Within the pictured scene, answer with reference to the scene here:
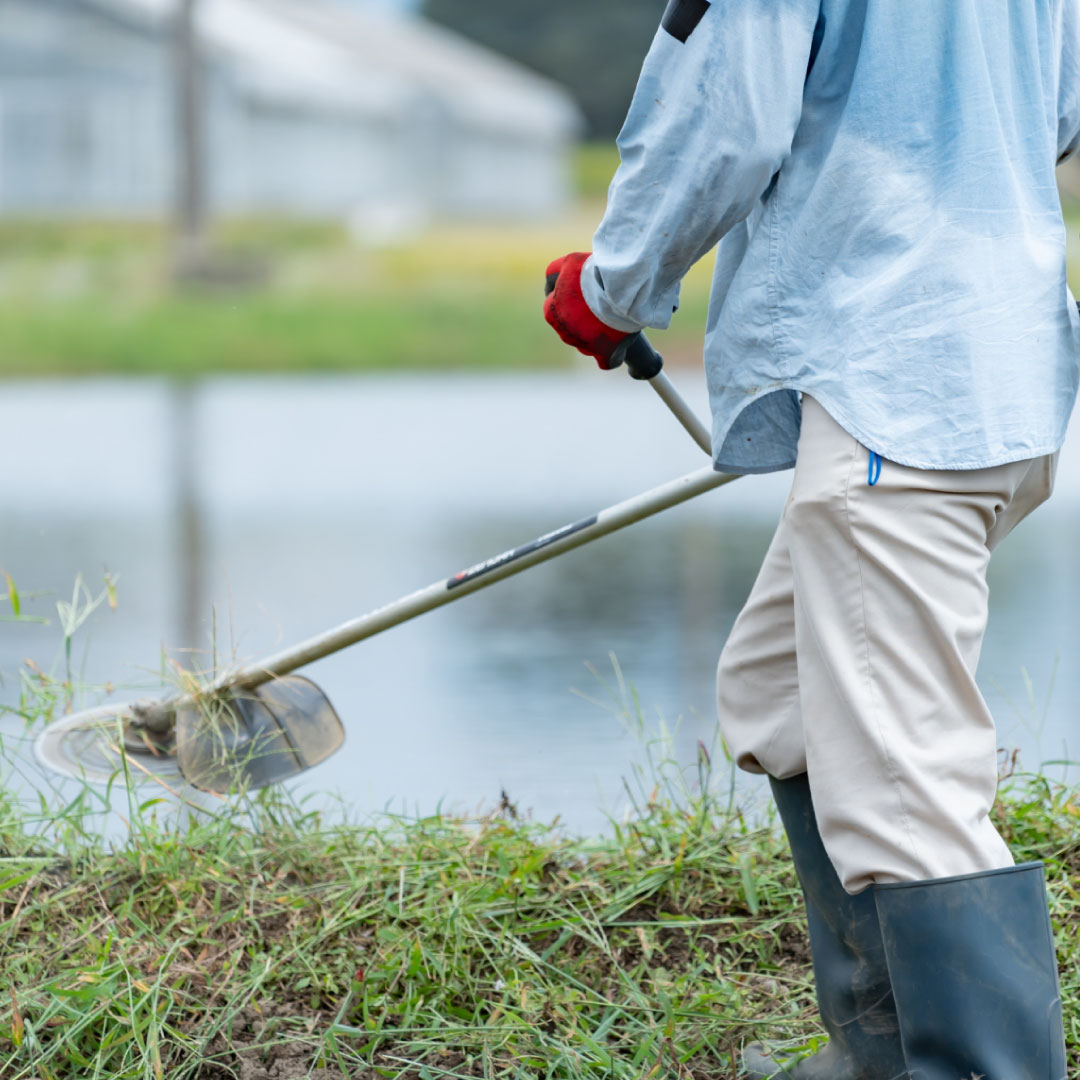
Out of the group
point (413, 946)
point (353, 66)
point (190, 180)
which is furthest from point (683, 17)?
point (353, 66)

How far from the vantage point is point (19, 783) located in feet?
9.47

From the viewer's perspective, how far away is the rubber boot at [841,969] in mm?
1990

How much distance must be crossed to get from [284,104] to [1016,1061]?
25.3 meters

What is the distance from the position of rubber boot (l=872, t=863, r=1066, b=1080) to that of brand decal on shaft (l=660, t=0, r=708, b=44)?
0.90 m

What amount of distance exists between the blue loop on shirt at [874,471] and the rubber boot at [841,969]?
1.50 ft

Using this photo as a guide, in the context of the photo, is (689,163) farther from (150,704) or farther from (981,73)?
(150,704)

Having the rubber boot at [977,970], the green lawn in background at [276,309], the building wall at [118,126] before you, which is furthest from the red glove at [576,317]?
the building wall at [118,126]

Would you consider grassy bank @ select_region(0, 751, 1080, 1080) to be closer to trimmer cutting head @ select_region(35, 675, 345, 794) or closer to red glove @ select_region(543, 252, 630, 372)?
trimmer cutting head @ select_region(35, 675, 345, 794)

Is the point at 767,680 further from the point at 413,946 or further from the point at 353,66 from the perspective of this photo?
the point at 353,66

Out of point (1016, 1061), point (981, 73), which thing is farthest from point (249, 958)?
point (981, 73)

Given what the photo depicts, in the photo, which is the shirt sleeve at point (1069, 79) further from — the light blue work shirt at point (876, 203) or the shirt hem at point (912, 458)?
the shirt hem at point (912, 458)

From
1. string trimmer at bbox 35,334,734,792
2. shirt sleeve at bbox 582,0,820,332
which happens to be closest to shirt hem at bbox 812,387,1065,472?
shirt sleeve at bbox 582,0,820,332

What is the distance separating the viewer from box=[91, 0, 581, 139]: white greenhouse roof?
25203 mm

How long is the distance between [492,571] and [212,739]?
0.60 meters
